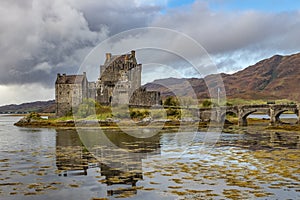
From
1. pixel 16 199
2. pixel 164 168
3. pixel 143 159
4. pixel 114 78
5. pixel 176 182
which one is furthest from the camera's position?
pixel 114 78

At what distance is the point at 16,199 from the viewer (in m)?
11.5

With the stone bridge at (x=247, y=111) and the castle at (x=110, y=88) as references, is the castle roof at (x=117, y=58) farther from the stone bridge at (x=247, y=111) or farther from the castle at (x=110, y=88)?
the stone bridge at (x=247, y=111)

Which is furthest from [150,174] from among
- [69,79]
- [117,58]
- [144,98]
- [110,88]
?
[117,58]

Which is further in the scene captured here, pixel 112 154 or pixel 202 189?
pixel 112 154

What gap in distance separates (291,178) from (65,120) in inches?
2083

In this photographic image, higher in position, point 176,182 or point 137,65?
point 137,65

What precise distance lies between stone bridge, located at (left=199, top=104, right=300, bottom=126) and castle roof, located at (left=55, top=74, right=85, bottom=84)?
25573 millimetres

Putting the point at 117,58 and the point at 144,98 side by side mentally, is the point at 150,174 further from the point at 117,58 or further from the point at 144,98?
the point at 117,58

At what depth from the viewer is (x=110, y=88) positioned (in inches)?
2820

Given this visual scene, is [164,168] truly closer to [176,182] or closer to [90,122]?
[176,182]

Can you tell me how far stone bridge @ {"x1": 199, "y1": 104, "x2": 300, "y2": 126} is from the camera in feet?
173

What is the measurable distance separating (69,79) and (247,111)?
36.0m

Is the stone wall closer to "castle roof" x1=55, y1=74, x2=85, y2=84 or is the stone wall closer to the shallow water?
"castle roof" x1=55, y1=74, x2=85, y2=84

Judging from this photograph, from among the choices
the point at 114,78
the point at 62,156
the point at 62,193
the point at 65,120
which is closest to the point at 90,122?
the point at 65,120
